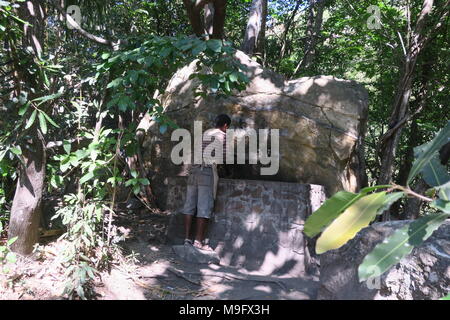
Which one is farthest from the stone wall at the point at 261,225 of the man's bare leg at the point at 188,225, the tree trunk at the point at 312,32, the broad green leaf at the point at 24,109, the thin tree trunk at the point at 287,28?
the thin tree trunk at the point at 287,28

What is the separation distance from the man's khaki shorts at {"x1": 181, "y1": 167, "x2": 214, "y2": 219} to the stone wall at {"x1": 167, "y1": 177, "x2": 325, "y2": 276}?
0.77ft

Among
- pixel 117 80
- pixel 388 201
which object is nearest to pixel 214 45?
pixel 117 80

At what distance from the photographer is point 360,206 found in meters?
1.24

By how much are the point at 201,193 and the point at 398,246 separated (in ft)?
10.5

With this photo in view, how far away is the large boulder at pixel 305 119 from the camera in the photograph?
483 centimetres

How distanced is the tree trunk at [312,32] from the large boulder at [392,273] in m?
5.95

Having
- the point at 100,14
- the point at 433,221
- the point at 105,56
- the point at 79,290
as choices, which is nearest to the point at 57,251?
the point at 79,290

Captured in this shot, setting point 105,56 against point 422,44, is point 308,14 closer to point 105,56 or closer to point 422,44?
point 422,44

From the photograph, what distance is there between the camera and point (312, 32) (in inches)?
342

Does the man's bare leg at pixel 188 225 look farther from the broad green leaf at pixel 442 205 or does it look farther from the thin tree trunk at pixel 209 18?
the broad green leaf at pixel 442 205

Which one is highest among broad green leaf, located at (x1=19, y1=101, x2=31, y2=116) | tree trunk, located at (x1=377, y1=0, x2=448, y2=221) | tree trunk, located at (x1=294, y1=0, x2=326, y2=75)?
tree trunk, located at (x1=294, y1=0, x2=326, y2=75)

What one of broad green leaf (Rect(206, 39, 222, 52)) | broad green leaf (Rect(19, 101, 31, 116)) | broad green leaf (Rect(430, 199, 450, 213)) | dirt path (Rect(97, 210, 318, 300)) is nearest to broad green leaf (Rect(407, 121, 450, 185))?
broad green leaf (Rect(430, 199, 450, 213))

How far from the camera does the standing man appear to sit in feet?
14.2

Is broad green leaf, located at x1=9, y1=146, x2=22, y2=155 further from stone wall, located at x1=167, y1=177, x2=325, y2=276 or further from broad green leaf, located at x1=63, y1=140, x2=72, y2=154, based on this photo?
stone wall, located at x1=167, y1=177, x2=325, y2=276
